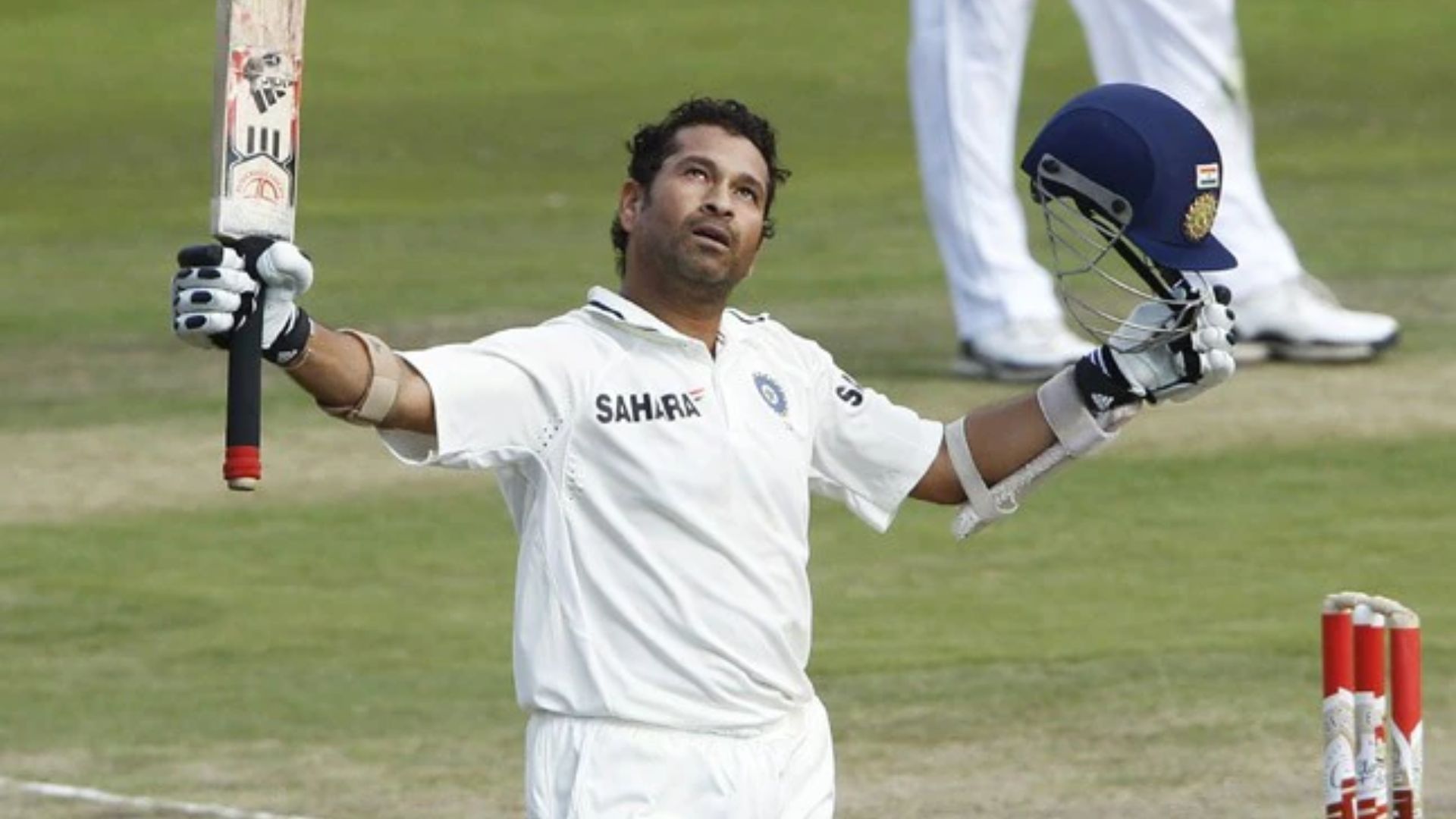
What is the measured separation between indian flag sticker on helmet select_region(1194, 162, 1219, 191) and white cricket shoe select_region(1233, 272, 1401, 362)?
700cm

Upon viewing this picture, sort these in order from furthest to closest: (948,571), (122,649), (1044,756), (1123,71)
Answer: (1123,71) → (948,571) → (122,649) → (1044,756)

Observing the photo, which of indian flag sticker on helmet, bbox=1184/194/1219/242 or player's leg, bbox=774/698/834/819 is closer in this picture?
player's leg, bbox=774/698/834/819

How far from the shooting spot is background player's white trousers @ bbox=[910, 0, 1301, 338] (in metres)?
13.9

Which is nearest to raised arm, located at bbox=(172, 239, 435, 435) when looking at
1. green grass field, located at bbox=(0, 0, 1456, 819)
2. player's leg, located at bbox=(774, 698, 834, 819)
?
player's leg, located at bbox=(774, 698, 834, 819)

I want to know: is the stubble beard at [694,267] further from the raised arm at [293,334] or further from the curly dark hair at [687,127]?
the raised arm at [293,334]

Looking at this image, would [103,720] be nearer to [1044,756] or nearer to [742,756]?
[1044,756]

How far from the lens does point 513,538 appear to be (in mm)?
12070

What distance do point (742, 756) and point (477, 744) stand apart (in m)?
3.11

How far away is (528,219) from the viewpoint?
62.8ft

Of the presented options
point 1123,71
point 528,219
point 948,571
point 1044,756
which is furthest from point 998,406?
point 528,219

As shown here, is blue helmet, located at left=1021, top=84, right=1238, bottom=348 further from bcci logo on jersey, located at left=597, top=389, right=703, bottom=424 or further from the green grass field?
the green grass field

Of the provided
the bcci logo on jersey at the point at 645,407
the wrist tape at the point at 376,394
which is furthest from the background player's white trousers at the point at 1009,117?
the wrist tape at the point at 376,394

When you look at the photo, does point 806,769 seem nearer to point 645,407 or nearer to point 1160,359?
point 645,407

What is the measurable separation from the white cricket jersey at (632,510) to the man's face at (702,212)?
11 cm
